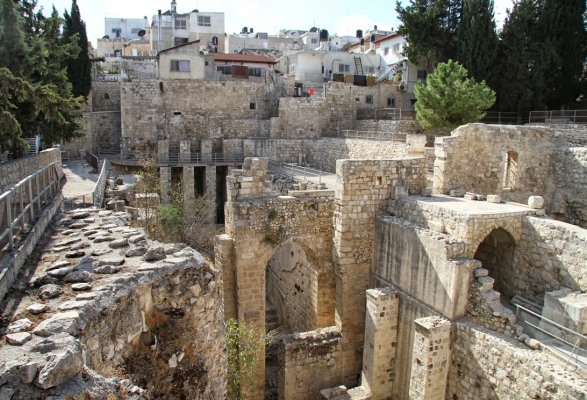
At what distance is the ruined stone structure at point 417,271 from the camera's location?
1070 centimetres

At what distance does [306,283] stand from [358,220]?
363 cm

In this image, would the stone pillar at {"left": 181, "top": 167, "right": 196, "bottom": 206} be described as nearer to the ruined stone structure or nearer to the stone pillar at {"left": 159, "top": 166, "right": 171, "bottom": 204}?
the stone pillar at {"left": 159, "top": 166, "right": 171, "bottom": 204}

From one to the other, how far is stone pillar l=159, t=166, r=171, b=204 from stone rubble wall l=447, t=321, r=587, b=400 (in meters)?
19.5

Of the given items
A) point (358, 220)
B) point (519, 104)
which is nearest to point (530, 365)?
point (358, 220)

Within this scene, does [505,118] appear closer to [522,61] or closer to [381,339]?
[522,61]

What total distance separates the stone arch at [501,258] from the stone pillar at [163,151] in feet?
64.0

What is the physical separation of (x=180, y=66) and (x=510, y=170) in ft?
76.0

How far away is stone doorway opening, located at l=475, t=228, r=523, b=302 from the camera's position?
498 inches

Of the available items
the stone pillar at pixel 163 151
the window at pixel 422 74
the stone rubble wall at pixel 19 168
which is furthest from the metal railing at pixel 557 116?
the stone rubble wall at pixel 19 168

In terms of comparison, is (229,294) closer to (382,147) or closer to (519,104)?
(382,147)

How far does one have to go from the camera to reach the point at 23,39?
12547 mm

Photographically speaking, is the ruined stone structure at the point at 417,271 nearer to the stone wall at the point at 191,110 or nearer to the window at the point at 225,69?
the stone wall at the point at 191,110

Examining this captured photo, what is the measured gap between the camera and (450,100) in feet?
75.5

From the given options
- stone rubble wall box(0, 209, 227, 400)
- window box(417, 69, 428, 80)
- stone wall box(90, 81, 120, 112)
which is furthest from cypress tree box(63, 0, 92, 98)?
stone rubble wall box(0, 209, 227, 400)
